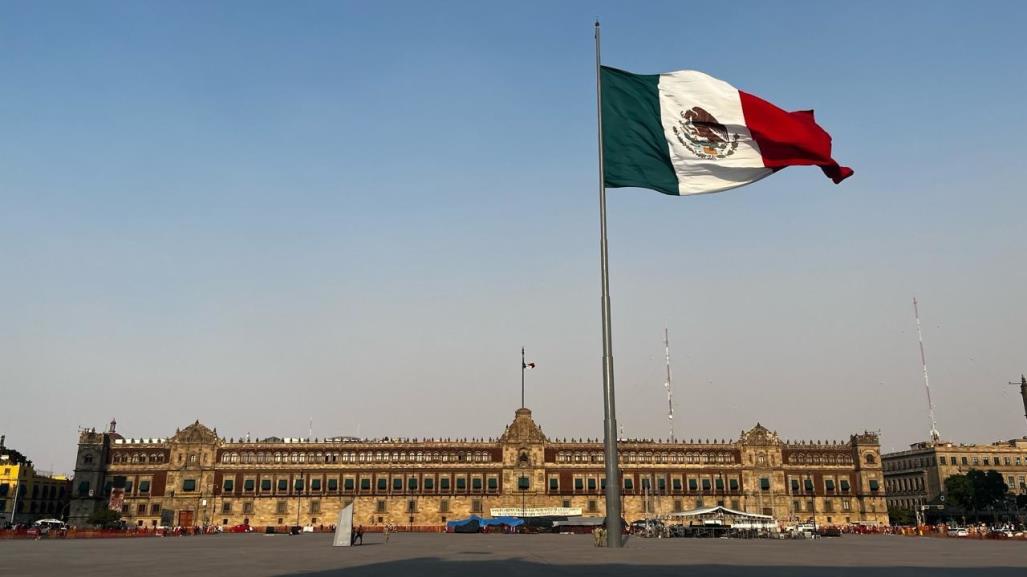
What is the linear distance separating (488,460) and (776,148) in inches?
3251

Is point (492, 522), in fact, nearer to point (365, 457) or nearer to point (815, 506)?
point (365, 457)

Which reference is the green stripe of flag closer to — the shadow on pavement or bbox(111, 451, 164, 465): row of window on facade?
the shadow on pavement

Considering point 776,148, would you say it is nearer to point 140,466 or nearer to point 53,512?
point 140,466

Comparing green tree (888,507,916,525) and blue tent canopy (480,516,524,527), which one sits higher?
blue tent canopy (480,516,524,527)

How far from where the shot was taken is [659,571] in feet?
56.4

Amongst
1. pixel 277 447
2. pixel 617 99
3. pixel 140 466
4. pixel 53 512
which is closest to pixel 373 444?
pixel 277 447

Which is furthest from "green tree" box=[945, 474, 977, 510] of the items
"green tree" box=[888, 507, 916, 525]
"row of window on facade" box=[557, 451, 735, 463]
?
"row of window on facade" box=[557, 451, 735, 463]

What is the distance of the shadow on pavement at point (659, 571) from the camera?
16969mm

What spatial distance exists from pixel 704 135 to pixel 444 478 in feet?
273

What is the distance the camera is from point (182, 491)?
97.4 m

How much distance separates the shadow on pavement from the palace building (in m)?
79.0

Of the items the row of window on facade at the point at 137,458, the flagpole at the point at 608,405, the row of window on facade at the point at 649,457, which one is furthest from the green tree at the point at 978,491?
the row of window on facade at the point at 137,458

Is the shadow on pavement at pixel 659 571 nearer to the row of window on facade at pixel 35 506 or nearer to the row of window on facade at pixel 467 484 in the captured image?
the row of window on facade at pixel 467 484

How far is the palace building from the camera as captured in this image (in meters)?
97.6
